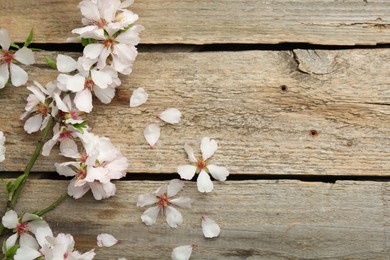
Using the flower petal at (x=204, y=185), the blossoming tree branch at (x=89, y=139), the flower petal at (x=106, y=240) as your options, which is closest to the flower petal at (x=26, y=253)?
the blossoming tree branch at (x=89, y=139)

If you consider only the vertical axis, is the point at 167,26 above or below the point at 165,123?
above

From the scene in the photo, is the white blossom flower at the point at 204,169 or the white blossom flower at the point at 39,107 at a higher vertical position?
the white blossom flower at the point at 39,107

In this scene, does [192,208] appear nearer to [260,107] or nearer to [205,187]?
[205,187]

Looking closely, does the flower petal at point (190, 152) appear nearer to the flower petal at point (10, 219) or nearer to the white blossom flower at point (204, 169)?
the white blossom flower at point (204, 169)

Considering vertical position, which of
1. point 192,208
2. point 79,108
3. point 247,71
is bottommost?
point 192,208

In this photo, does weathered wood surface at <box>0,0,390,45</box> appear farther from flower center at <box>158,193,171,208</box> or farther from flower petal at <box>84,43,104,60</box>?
flower center at <box>158,193,171,208</box>

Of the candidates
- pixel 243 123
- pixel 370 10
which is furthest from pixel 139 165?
pixel 370 10
